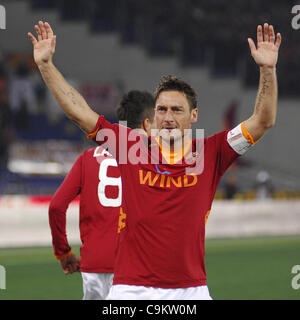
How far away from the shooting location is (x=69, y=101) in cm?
414

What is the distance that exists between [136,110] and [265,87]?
1.62 metres

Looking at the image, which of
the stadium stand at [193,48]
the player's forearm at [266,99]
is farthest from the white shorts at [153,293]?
the stadium stand at [193,48]

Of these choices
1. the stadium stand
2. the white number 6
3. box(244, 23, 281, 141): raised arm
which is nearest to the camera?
box(244, 23, 281, 141): raised arm

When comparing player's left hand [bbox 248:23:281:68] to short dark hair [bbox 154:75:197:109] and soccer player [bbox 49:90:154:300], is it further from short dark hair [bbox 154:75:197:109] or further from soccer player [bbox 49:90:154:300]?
soccer player [bbox 49:90:154:300]

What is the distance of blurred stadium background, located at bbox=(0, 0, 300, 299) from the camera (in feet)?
74.2

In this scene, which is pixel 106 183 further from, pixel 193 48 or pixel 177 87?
pixel 193 48

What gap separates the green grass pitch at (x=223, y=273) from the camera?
10.2 meters

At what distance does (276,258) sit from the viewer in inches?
576

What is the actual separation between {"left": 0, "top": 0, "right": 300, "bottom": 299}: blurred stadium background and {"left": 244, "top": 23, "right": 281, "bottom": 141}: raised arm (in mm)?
14977

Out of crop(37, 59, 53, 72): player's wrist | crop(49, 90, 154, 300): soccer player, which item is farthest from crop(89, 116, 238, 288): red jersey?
crop(49, 90, 154, 300): soccer player

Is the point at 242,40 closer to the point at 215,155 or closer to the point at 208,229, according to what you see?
the point at 208,229

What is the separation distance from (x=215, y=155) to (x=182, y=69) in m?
26.6

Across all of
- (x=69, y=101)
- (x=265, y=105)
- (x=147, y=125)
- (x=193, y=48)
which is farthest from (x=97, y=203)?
(x=193, y=48)

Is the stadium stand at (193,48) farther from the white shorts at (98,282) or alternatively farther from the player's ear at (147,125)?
the player's ear at (147,125)
